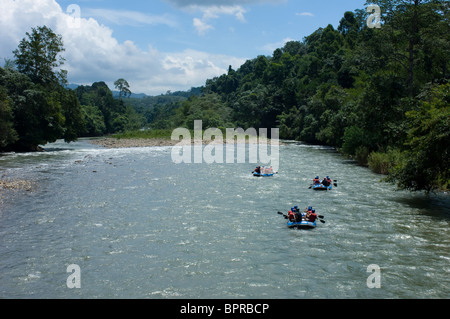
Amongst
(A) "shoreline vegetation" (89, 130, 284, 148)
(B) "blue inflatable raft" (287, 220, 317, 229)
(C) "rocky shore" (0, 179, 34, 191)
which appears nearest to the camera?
(B) "blue inflatable raft" (287, 220, 317, 229)

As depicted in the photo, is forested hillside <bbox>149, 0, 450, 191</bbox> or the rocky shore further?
the rocky shore

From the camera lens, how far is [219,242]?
50.3ft

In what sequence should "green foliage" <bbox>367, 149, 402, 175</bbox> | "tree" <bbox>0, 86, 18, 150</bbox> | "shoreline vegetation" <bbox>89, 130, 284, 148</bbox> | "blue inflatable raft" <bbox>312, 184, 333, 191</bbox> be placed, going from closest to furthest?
"blue inflatable raft" <bbox>312, 184, 333, 191</bbox> < "green foliage" <bbox>367, 149, 402, 175</bbox> < "tree" <bbox>0, 86, 18, 150</bbox> < "shoreline vegetation" <bbox>89, 130, 284, 148</bbox>

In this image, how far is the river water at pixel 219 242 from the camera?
11.5 m

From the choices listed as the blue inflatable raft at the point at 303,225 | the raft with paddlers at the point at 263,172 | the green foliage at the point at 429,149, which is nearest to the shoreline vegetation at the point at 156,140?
the raft with paddlers at the point at 263,172

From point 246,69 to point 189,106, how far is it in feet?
200

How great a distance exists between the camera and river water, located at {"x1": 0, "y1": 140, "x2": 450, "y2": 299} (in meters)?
11.5

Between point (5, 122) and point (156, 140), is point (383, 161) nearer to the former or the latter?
point (5, 122)

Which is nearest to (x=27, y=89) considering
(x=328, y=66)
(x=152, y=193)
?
(x=152, y=193)

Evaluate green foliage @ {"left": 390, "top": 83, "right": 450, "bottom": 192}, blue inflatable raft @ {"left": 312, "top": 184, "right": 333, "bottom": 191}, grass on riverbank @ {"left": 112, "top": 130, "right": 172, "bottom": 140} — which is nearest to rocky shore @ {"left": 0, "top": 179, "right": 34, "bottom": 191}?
blue inflatable raft @ {"left": 312, "top": 184, "right": 333, "bottom": 191}

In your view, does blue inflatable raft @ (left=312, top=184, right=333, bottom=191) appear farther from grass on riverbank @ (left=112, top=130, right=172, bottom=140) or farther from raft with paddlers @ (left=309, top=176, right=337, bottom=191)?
grass on riverbank @ (left=112, top=130, right=172, bottom=140)

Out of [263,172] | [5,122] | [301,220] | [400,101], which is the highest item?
[400,101]

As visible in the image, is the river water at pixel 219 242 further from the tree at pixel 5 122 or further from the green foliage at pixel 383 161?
the tree at pixel 5 122

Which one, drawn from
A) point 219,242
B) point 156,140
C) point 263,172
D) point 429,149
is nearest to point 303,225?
point 219,242
